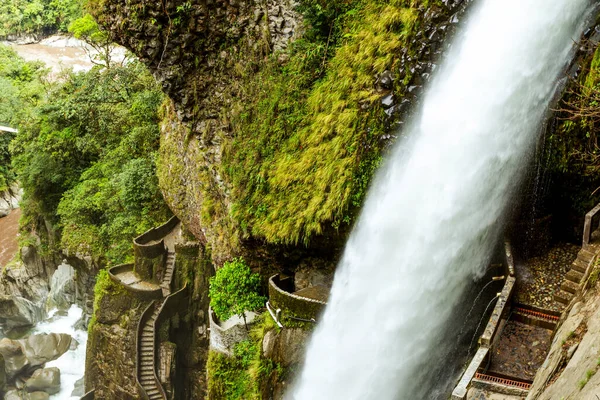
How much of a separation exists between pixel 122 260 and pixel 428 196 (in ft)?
55.1

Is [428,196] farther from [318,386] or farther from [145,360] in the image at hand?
[145,360]

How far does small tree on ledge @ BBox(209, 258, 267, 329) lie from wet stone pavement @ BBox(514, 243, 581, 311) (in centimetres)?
731

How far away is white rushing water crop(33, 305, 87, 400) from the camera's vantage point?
89.1ft

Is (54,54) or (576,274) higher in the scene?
(576,274)

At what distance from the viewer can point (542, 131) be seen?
12.4m

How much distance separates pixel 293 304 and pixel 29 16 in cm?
4801

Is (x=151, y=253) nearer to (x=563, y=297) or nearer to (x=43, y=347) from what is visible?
(x=43, y=347)

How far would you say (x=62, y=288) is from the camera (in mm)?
30656

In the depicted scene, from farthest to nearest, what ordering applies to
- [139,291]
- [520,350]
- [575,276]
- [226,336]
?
[139,291], [226,336], [575,276], [520,350]

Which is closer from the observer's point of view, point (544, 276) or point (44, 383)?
point (544, 276)

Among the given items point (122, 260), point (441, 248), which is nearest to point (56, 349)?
point (122, 260)

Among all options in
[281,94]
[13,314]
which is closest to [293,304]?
[281,94]

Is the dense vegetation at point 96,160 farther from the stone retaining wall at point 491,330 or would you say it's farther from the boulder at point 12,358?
the stone retaining wall at point 491,330

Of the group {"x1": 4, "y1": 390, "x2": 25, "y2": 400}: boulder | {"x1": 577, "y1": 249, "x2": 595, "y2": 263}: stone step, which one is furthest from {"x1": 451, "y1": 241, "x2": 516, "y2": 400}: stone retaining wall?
{"x1": 4, "y1": 390, "x2": 25, "y2": 400}: boulder
